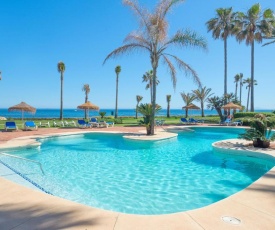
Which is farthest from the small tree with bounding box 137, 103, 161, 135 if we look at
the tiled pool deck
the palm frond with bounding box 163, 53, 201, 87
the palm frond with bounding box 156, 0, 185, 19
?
the tiled pool deck

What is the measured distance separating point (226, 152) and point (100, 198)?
23.5ft

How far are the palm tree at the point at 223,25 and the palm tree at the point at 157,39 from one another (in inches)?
720

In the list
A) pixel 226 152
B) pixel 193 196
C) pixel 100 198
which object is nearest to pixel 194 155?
pixel 226 152

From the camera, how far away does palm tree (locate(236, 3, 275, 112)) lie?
28203mm

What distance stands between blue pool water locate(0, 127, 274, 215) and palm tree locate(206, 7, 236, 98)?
77.1ft

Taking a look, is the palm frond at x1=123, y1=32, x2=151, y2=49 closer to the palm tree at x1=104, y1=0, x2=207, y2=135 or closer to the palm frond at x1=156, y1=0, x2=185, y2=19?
the palm tree at x1=104, y1=0, x2=207, y2=135

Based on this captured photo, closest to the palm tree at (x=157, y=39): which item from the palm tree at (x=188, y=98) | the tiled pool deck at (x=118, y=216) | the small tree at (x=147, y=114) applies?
the small tree at (x=147, y=114)

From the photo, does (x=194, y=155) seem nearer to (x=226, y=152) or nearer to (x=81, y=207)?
(x=226, y=152)

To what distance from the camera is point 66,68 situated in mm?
36875

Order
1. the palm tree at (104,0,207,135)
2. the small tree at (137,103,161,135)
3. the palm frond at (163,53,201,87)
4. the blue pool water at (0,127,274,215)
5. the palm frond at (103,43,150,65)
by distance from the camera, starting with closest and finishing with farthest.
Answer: the blue pool water at (0,127,274,215) < the palm tree at (104,0,207,135) < the palm frond at (163,53,201,87) < the palm frond at (103,43,150,65) < the small tree at (137,103,161,135)

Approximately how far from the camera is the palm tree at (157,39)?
14688mm

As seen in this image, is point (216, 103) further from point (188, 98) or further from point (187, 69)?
point (187, 69)

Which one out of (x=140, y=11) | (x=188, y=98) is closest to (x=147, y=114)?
(x=140, y=11)

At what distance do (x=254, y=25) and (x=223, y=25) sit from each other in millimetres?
3695
